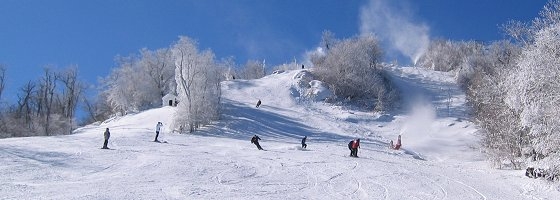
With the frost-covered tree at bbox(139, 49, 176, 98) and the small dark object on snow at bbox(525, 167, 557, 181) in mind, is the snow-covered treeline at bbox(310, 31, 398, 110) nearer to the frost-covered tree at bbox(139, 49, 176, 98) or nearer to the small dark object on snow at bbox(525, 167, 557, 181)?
the frost-covered tree at bbox(139, 49, 176, 98)

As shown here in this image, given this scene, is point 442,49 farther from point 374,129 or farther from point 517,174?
point 517,174

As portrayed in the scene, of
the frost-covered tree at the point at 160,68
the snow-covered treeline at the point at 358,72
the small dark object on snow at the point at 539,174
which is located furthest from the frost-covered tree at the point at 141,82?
the small dark object on snow at the point at 539,174

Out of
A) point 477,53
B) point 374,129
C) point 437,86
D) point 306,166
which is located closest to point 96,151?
point 306,166

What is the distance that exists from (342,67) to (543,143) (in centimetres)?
5834

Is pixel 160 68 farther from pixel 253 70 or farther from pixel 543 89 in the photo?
pixel 543 89

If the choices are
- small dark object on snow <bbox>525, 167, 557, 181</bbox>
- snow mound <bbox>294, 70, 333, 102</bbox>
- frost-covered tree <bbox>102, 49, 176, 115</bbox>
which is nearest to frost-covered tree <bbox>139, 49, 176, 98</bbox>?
frost-covered tree <bbox>102, 49, 176, 115</bbox>

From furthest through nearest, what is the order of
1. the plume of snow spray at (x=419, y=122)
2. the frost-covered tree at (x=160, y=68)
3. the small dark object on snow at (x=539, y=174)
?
the frost-covered tree at (x=160, y=68)
the plume of snow spray at (x=419, y=122)
the small dark object on snow at (x=539, y=174)

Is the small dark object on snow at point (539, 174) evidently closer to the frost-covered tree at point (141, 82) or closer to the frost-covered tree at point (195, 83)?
the frost-covered tree at point (195, 83)

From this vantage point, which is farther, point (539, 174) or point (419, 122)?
point (419, 122)

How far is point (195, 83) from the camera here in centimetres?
4878

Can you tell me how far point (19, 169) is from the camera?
20750mm

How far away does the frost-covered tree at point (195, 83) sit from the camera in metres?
47.1

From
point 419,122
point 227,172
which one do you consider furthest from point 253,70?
point 227,172

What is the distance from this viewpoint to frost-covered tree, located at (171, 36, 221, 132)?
47.1 meters
